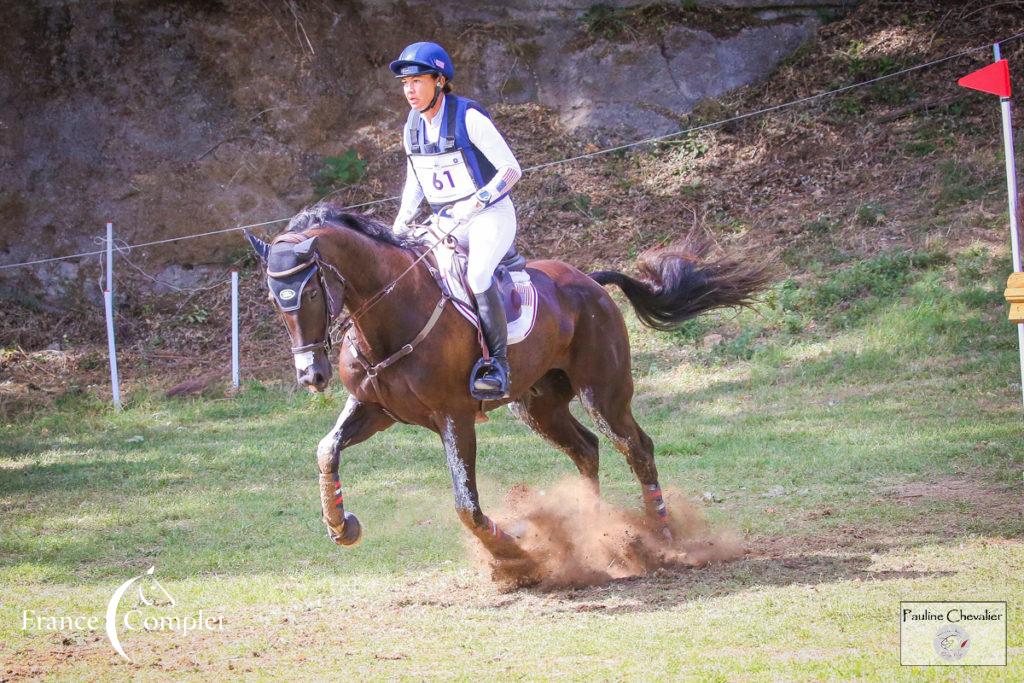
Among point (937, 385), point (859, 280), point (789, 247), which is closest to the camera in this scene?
point (937, 385)

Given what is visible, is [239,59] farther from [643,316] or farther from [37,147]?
[643,316]

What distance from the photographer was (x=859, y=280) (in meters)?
14.7

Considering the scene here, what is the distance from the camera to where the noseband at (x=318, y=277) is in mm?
5898

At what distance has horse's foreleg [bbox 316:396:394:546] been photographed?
6.70m

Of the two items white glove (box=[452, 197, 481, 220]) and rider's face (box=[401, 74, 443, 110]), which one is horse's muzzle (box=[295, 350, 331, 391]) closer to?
white glove (box=[452, 197, 481, 220])

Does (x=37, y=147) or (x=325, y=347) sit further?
(x=37, y=147)

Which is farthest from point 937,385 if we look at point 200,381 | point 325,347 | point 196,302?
point 196,302

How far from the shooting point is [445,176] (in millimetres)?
6961

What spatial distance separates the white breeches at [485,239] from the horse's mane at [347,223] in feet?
1.12

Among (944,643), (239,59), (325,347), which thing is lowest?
(944,643)

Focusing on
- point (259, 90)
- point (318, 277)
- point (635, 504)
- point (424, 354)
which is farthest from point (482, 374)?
point (259, 90)

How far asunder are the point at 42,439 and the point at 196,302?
4.99 meters

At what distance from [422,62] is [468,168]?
0.72m

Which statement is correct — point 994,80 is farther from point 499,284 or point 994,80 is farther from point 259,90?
point 259,90
